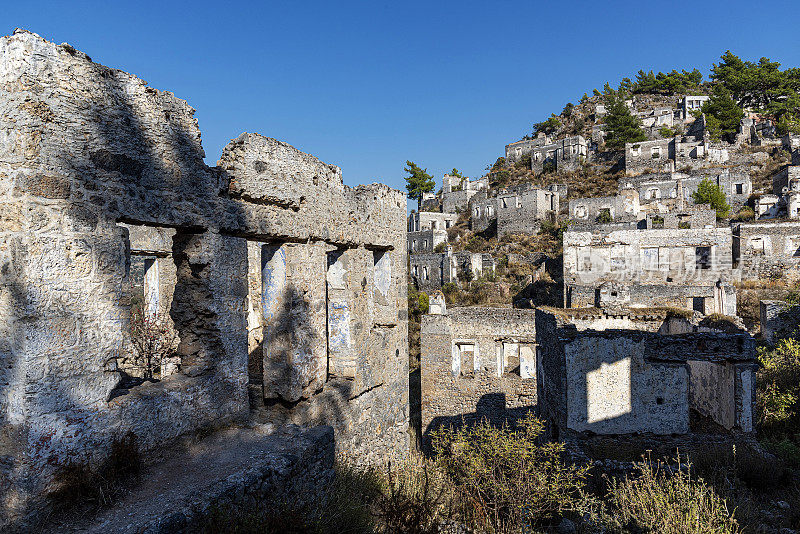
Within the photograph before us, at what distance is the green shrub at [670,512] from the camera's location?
4230 mm

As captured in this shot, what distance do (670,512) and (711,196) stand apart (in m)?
36.1

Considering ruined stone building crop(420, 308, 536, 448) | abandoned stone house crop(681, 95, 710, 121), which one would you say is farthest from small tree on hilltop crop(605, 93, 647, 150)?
ruined stone building crop(420, 308, 536, 448)

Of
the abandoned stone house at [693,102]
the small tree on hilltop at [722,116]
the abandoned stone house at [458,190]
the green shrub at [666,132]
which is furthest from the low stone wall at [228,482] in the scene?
the abandoned stone house at [693,102]

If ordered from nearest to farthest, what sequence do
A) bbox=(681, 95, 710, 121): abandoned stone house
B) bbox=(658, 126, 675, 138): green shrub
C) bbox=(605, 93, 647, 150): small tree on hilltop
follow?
bbox=(605, 93, 647, 150): small tree on hilltop, bbox=(658, 126, 675, 138): green shrub, bbox=(681, 95, 710, 121): abandoned stone house

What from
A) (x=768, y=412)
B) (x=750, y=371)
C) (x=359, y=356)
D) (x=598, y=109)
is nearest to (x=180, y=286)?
(x=359, y=356)

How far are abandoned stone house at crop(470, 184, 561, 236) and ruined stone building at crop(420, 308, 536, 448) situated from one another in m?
26.6

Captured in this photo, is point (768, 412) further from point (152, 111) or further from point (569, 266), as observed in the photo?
point (569, 266)

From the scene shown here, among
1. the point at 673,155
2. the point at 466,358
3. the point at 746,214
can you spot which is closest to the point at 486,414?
the point at 466,358

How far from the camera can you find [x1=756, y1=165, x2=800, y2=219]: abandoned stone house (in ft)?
95.1

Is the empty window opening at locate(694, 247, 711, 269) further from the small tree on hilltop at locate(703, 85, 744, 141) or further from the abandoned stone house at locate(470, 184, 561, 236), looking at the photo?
the small tree on hilltop at locate(703, 85, 744, 141)

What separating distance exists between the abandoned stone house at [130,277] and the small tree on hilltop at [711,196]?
3489cm

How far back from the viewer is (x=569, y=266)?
24.0 m

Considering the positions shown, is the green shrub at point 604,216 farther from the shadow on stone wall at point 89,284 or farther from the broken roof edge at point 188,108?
the shadow on stone wall at point 89,284

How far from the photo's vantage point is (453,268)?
33.1 m
